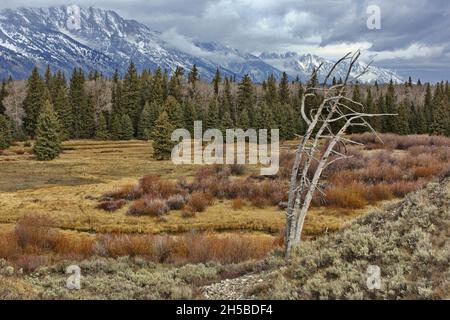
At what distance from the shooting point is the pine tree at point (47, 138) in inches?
2282

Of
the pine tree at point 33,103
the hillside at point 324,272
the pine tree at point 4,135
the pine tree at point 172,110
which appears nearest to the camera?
the hillside at point 324,272

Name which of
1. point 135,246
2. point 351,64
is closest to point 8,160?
point 135,246

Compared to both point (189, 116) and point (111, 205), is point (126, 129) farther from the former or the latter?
point (111, 205)

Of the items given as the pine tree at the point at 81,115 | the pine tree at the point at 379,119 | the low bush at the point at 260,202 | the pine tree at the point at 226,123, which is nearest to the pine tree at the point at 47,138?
the pine tree at the point at 226,123

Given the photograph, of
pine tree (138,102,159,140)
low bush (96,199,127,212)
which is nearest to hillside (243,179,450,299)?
low bush (96,199,127,212)

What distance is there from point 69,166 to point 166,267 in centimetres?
3762

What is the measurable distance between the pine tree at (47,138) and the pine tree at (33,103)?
89.1ft

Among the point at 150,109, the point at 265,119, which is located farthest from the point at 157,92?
the point at 265,119

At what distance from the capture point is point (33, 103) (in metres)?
86.6

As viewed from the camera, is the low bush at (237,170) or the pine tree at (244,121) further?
the pine tree at (244,121)

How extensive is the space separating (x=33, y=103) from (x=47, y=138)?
1211 inches

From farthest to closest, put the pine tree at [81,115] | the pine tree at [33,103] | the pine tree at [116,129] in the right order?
the pine tree at [81,115] < the pine tree at [116,129] < the pine tree at [33,103]

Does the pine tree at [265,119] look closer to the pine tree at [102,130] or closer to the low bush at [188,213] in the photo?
the pine tree at [102,130]
